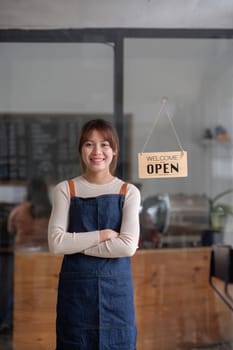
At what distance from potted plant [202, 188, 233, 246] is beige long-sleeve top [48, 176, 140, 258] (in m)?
1.05

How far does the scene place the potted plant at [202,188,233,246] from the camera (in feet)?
7.30

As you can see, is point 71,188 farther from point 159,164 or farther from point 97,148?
point 159,164

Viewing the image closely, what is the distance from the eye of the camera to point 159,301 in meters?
2.07

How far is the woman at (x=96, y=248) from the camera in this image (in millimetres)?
1185

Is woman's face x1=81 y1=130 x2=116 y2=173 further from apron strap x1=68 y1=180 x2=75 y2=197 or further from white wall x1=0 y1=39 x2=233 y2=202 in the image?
white wall x1=0 y1=39 x2=233 y2=202

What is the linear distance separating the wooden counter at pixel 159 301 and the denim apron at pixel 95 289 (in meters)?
0.56

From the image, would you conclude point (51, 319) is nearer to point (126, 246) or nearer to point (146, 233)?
point (146, 233)

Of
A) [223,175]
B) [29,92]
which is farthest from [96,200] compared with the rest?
[29,92]

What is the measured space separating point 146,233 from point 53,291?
444 mm

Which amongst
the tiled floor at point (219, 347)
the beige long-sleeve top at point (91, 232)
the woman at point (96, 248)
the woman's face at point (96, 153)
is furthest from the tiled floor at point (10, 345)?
the woman's face at point (96, 153)

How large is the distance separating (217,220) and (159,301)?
1.54 ft

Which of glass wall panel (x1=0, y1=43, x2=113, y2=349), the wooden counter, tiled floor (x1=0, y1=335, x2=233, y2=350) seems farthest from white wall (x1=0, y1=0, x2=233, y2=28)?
tiled floor (x1=0, y1=335, x2=233, y2=350)

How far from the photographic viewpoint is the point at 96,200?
121cm

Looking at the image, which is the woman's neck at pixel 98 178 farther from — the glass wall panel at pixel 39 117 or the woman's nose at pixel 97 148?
the glass wall panel at pixel 39 117
